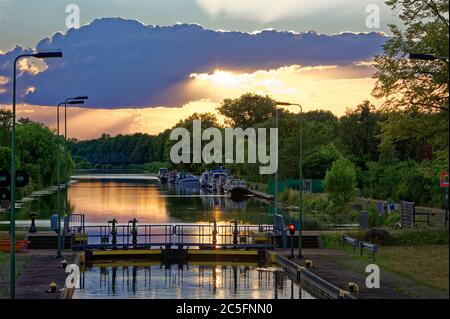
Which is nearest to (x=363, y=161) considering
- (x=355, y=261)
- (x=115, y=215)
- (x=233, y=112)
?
(x=115, y=215)

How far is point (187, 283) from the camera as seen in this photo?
3700cm

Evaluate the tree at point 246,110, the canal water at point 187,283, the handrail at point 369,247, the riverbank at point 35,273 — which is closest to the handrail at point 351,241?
the handrail at point 369,247

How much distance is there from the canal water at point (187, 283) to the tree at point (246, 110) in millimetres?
137332

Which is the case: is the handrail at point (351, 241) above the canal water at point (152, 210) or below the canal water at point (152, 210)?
above

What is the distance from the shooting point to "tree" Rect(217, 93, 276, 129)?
598ft

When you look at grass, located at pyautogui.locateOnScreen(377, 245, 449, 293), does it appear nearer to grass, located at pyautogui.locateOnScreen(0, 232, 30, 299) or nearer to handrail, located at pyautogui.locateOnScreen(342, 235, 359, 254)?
handrail, located at pyautogui.locateOnScreen(342, 235, 359, 254)

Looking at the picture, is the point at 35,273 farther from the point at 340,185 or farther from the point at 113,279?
the point at 340,185

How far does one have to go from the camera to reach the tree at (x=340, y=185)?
238ft

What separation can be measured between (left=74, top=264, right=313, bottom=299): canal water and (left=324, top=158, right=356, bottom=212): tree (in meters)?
30.2

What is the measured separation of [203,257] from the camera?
4597cm

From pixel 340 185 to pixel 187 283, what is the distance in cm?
3804

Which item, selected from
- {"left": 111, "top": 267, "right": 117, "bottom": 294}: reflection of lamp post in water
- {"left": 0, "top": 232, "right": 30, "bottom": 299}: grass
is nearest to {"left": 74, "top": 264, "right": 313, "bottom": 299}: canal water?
{"left": 111, "top": 267, "right": 117, "bottom": 294}: reflection of lamp post in water

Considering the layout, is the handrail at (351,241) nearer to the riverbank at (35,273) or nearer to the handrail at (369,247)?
the handrail at (369,247)
